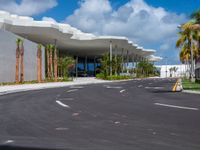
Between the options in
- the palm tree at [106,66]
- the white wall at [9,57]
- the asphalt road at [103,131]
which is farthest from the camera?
the palm tree at [106,66]

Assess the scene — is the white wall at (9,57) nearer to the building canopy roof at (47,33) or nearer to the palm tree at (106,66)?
the building canopy roof at (47,33)

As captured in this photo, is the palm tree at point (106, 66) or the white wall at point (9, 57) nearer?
the white wall at point (9, 57)

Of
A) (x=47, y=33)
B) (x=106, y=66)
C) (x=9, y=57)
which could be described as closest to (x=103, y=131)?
(x=9, y=57)

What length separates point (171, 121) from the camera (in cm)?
1066

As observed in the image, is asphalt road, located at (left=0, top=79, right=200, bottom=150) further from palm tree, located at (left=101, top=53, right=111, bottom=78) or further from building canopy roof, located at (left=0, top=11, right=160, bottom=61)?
palm tree, located at (left=101, top=53, right=111, bottom=78)

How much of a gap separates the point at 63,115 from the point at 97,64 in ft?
389

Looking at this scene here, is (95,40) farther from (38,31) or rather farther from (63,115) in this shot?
(63,115)

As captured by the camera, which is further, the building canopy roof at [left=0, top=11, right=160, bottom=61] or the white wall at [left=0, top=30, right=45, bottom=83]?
the building canopy roof at [left=0, top=11, right=160, bottom=61]

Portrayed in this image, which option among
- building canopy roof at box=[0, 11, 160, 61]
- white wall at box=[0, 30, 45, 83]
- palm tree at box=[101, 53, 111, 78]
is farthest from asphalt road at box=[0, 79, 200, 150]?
palm tree at box=[101, 53, 111, 78]

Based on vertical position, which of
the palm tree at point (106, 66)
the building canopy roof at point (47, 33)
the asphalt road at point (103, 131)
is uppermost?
the building canopy roof at point (47, 33)

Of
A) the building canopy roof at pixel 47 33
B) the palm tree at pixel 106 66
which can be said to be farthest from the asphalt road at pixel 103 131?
the palm tree at pixel 106 66

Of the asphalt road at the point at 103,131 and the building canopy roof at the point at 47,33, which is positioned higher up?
the building canopy roof at the point at 47,33

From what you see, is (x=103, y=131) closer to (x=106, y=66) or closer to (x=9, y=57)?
(x=9, y=57)

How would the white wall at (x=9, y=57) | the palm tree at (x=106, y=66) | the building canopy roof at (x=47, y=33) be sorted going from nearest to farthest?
the white wall at (x=9, y=57) < the building canopy roof at (x=47, y=33) < the palm tree at (x=106, y=66)
